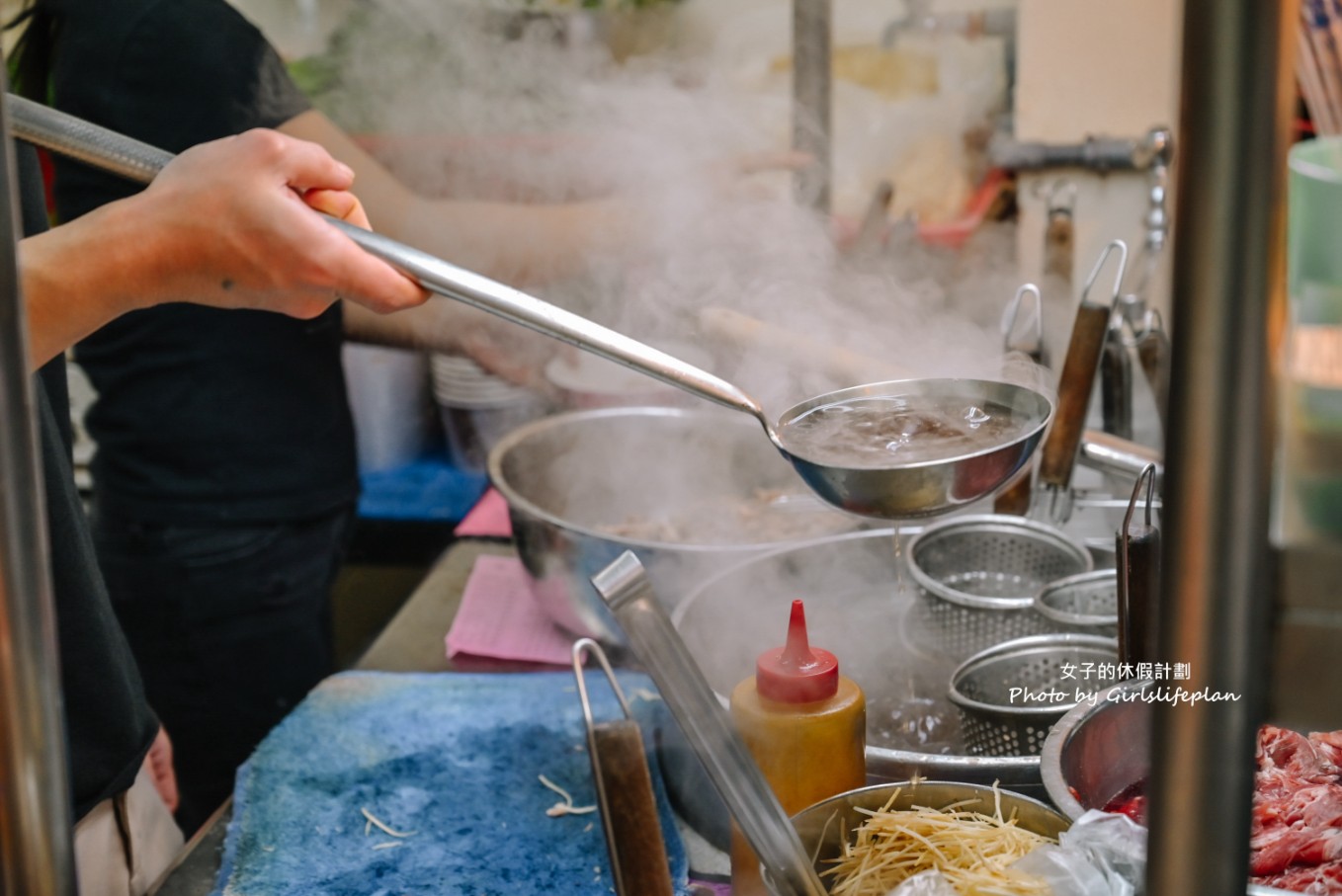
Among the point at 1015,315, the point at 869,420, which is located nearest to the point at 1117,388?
the point at 1015,315

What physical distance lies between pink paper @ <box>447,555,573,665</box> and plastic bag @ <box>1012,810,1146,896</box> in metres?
1.23

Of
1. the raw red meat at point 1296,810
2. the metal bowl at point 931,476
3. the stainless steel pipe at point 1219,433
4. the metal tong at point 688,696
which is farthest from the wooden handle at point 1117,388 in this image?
the stainless steel pipe at point 1219,433

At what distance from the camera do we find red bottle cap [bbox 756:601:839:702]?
1156 millimetres

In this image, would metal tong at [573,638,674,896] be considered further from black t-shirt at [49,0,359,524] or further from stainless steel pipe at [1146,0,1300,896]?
black t-shirt at [49,0,359,524]

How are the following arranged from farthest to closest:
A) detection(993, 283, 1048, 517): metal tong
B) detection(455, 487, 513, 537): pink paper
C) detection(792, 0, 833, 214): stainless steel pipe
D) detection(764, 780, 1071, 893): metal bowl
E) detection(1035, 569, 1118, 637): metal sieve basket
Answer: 1. detection(792, 0, 833, 214): stainless steel pipe
2. detection(455, 487, 513, 537): pink paper
3. detection(993, 283, 1048, 517): metal tong
4. detection(1035, 569, 1118, 637): metal sieve basket
5. detection(764, 780, 1071, 893): metal bowl

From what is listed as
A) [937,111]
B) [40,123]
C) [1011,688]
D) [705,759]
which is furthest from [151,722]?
[937,111]

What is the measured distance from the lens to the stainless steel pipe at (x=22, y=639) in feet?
1.86

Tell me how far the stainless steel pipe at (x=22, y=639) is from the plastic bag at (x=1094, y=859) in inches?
29.4

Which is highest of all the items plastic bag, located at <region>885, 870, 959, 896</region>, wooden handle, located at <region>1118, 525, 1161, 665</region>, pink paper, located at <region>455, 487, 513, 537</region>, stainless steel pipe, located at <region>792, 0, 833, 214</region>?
stainless steel pipe, located at <region>792, 0, 833, 214</region>

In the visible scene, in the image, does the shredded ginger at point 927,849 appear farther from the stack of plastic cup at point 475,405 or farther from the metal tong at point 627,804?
the stack of plastic cup at point 475,405

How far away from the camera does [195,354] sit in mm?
2332

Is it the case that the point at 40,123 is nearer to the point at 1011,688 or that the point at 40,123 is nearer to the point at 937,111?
the point at 1011,688

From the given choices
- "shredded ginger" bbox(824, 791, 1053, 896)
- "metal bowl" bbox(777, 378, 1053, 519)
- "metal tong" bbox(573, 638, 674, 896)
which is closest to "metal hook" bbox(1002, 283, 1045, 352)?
"metal bowl" bbox(777, 378, 1053, 519)

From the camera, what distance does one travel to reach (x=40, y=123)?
1.12 meters
